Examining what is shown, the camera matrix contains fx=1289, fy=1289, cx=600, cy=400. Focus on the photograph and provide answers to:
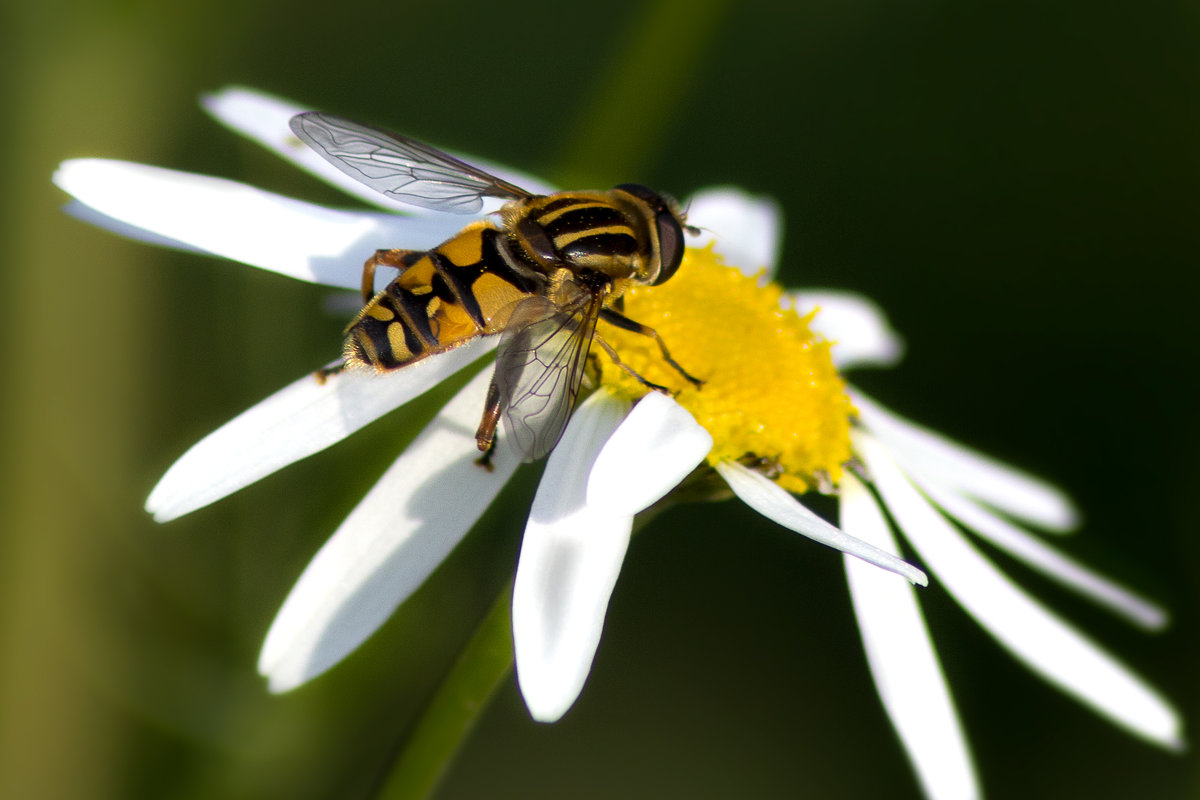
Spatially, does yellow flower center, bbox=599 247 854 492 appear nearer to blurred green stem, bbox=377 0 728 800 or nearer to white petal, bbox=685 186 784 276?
blurred green stem, bbox=377 0 728 800

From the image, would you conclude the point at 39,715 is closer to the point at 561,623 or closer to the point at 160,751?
the point at 160,751

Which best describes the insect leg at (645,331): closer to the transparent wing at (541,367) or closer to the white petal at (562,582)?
the transparent wing at (541,367)

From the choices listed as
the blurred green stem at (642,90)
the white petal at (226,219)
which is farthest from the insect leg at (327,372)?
the blurred green stem at (642,90)

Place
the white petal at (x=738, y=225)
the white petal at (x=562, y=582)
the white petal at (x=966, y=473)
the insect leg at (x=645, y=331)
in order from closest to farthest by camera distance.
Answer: the white petal at (x=562, y=582), the insect leg at (x=645, y=331), the white petal at (x=966, y=473), the white petal at (x=738, y=225)

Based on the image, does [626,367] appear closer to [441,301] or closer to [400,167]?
[441,301]

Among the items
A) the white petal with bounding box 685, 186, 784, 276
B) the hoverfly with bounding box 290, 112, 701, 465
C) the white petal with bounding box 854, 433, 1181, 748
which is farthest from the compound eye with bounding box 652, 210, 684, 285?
the white petal with bounding box 685, 186, 784, 276

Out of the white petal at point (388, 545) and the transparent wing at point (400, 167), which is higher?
the transparent wing at point (400, 167)

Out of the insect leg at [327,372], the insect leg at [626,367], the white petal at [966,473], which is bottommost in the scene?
the insect leg at [327,372]

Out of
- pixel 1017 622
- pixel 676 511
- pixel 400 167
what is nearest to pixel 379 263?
pixel 400 167
